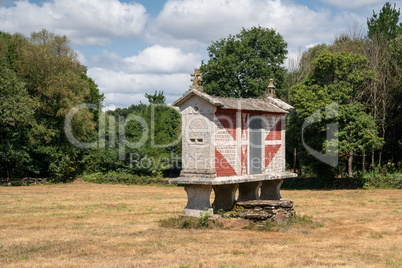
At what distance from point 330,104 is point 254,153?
62.2 feet

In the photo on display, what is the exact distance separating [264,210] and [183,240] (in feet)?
15.8

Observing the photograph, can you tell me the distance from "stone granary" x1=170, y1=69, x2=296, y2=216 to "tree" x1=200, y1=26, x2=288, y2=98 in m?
26.0

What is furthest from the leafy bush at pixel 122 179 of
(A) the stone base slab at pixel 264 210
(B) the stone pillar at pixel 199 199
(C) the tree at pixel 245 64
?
(B) the stone pillar at pixel 199 199

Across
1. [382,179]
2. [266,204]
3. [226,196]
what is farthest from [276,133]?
[382,179]

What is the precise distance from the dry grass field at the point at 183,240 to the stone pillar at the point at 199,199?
104cm

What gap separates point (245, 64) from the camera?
47.2m

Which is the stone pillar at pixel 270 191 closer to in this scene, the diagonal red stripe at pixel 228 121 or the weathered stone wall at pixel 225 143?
the weathered stone wall at pixel 225 143

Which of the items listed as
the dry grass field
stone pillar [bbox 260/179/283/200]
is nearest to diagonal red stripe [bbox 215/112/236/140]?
the dry grass field

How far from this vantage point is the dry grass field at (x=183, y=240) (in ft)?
42.7

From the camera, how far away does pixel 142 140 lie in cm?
5109

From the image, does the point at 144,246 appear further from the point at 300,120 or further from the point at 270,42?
the point at 270,42

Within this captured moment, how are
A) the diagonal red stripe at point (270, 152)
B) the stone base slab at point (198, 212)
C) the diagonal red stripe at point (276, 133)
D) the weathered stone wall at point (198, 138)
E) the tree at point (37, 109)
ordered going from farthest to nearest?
the tree at point (37, 109), the diagonal red stripe at point (276, 133), the diagonal red stripe at point (270, 152), the stone base slab at point (198, 212), the weathered stone wall at point (198, 138)

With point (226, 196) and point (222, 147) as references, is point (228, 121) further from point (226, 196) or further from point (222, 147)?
point (226, 196)

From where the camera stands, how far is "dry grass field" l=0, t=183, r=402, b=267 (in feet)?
42.7
